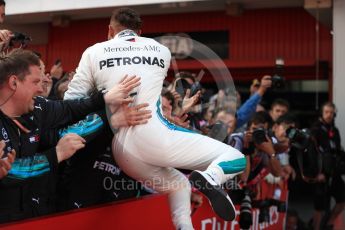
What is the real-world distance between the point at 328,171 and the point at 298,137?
1.02m

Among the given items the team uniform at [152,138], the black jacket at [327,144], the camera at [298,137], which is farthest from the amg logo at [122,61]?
the black jacket at [327,144]

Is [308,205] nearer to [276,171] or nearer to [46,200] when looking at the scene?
[276,171]

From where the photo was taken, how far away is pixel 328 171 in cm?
873

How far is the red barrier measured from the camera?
3066mm

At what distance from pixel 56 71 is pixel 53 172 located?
3.53m

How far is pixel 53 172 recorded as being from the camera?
3.68m

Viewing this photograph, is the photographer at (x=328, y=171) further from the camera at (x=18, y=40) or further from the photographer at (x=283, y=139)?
the camera at (x=18, y=40)

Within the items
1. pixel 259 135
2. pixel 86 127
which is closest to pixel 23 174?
pixel 86 127

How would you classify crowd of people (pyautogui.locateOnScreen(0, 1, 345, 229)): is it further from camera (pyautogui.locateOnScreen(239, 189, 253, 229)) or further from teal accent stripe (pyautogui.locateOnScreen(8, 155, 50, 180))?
camera (pyautogui.locateOnScreen(239, 189, 253, 229))

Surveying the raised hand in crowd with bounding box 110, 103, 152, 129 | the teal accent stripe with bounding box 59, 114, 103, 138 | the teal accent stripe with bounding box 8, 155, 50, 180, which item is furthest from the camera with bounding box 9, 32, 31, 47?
the teal accent stripe with bounding box 8, 155, 50, 180

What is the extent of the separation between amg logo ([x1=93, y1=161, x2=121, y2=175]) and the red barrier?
1.37ft

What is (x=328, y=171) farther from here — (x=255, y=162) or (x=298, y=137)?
(x=255, y=162)

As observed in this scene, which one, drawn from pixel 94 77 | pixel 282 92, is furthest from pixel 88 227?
pixel 282 92

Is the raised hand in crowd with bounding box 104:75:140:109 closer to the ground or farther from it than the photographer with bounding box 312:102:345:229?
farther from it
